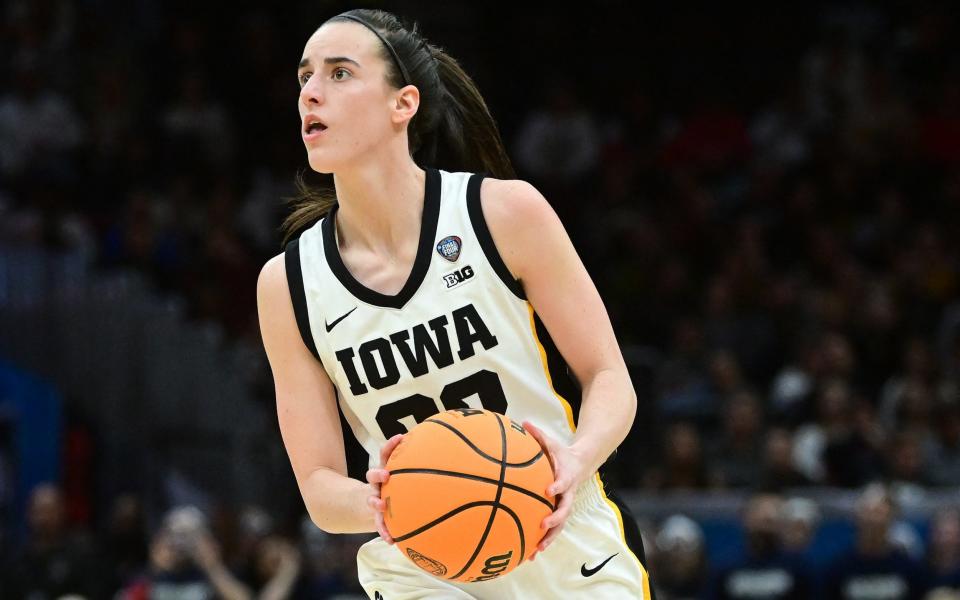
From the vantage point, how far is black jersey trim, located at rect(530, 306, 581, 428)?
4.04m

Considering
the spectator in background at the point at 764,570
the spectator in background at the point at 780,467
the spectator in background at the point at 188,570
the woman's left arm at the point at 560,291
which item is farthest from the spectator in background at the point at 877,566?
the woman's left arm at the point at 560,291

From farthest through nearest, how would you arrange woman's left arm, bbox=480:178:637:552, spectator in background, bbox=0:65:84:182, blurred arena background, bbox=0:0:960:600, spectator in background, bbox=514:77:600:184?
spectator in background, bbox=514:77:600:184 → spectator in background, bbox=0:65:84:182 → blurred arena background, bbox=0:0:960:600 → woman's left arm, bbox=480:178:637:552

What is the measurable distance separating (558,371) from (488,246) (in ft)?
1.29

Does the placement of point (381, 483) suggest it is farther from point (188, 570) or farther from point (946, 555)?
point (188, 570)

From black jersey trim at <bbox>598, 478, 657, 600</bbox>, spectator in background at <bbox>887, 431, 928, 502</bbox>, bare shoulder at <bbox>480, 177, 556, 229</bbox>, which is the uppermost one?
bare shoulder at <bbox>480, 177, 556, 229</bbox>

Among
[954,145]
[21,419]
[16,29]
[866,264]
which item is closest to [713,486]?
[866,264]

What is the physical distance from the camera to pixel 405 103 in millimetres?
4070

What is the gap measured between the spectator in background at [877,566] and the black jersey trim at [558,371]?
6.20 metres

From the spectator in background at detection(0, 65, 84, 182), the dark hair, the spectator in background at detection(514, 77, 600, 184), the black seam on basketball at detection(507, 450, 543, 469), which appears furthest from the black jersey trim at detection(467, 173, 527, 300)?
the spectator in background at detection(0, 65, 84, 182)

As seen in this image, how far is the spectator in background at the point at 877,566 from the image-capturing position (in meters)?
9.83

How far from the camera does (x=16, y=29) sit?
14.7 m

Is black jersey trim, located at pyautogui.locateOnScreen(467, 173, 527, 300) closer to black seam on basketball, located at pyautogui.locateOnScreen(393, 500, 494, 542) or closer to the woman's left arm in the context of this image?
the woman's left arm

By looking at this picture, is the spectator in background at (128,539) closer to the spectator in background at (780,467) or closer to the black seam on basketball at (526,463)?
the spectator in background at (780,467)

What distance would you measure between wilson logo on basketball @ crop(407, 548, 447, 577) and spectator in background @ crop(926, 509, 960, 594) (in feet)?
22.6
